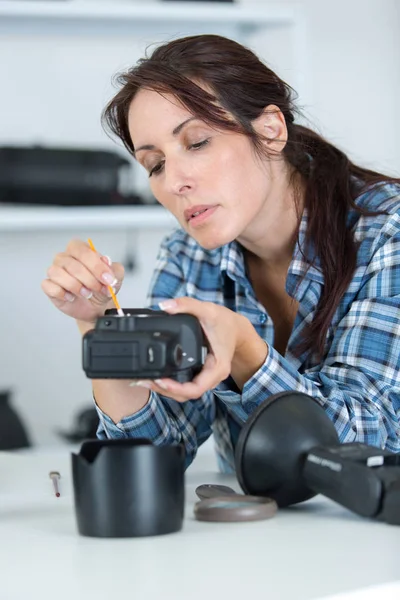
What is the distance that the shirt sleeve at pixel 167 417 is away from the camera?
132cm

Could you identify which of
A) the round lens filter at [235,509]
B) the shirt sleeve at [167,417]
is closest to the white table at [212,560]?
the round lens filter at [235,509]

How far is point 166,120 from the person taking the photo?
1396 millimetres

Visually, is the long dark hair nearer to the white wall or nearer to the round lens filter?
the round lens filter

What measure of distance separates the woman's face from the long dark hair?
0.9 inches

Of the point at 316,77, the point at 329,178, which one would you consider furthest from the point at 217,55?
the point at 316,77

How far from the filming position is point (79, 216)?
2.51m

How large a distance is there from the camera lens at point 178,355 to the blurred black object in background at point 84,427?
1.63 metres

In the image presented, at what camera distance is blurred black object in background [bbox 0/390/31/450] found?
252 cm

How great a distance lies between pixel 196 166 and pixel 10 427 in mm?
1348

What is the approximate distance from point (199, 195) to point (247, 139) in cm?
14

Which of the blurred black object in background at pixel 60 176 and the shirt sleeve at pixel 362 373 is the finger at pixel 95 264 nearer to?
the shirt sleeve at pixel 362 373

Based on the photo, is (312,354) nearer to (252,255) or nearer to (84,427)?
(252,255)

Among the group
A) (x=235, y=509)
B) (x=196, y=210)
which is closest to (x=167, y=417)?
(x=196, y=210)

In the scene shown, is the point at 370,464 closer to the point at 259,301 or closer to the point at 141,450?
the point at 141,450
